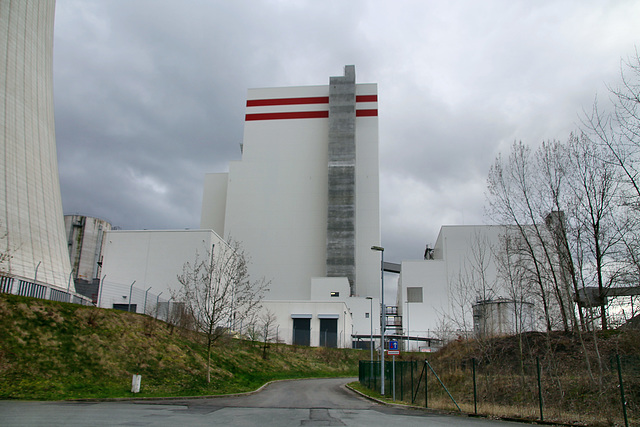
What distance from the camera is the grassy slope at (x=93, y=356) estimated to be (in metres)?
17.0

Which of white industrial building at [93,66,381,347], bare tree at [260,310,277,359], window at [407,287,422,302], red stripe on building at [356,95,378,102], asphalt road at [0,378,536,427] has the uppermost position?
red stripe on building at [356,95,378,102]

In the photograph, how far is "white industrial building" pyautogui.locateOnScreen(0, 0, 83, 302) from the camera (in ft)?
74.1

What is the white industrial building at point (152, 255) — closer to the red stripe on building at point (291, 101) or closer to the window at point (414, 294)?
the window at point (414, 294)

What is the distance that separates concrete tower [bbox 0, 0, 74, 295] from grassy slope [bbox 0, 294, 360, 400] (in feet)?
11.3

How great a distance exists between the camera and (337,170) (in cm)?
6638

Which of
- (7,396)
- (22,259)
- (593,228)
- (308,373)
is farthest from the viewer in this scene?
(308,373)

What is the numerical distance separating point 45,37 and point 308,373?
32532 millimetres

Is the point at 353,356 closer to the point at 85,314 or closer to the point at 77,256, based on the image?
the point at 85,314

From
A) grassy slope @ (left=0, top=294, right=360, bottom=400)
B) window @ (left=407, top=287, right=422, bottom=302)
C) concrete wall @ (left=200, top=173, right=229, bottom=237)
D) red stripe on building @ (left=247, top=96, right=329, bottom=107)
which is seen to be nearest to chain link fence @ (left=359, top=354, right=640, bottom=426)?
grassy slope @ (left=0, top=294, right=360, bottom=400)

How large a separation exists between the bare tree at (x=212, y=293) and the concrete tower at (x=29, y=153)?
7.92 meters

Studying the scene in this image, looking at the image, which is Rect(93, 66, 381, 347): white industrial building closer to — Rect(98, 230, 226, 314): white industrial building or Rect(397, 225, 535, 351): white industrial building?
Rect(397, 225, 535, 351): white industrial building

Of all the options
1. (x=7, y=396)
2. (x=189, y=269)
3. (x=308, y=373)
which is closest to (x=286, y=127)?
(x=189, y=269)

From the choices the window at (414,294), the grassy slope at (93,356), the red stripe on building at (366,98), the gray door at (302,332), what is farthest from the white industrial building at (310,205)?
the grassy slope at (93,356)

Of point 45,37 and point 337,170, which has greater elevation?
point 337,170
